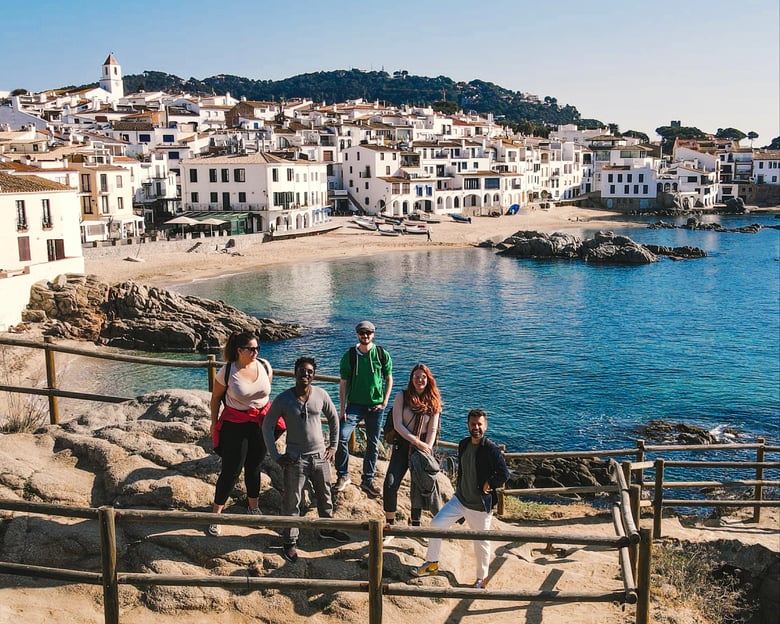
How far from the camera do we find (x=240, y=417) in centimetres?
873

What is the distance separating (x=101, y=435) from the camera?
1005 centimetres

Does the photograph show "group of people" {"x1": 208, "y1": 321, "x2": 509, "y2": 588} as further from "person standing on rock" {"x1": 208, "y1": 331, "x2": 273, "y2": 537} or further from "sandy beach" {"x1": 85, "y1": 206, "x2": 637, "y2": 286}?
"sandy beach" {"x1": 85, "y1": 206, "x2": 637, "y2": 286}

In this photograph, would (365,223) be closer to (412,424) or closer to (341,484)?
(341,484)

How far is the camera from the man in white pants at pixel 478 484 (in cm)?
821

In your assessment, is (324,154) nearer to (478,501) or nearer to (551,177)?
(551,177)

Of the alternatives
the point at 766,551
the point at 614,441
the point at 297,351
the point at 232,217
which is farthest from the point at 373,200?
the point at 766,551

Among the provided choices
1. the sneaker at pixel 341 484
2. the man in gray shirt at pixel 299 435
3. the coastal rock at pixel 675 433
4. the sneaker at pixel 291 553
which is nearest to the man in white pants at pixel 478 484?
the man in gray shirt at pixel 299 435

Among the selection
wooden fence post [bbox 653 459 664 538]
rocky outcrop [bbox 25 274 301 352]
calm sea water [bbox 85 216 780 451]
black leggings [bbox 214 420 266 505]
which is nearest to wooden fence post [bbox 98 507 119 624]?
black leggings [bbox 214 420 266 505]

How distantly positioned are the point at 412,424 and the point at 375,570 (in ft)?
7.62

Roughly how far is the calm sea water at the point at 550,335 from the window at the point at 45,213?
11.7 metres

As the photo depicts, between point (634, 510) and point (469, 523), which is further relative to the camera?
point (634, 510)

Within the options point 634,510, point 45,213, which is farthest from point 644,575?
point 45,213

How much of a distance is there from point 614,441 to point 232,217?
189 feet

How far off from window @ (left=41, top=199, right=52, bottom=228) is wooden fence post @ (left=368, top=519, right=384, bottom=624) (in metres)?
39.9
